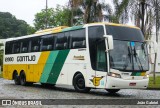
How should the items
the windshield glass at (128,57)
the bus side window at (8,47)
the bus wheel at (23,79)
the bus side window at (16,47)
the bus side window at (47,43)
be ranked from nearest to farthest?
the windshield glass at (128,57) < the bus side window at (47,43) < the bus wheel at (23,79) < the bus side window at (16,47) < the bus side window at (8,47)

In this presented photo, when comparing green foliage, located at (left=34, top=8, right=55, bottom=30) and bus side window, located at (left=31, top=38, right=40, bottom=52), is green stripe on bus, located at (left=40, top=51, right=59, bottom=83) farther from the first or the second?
green foliage, located at (left=34, top=8, right=55, bottom=30)

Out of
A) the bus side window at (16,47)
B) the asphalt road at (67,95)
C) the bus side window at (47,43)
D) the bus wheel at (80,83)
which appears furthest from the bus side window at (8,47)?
the bus wheel at (80,83)

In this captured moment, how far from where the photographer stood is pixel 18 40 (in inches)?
1065

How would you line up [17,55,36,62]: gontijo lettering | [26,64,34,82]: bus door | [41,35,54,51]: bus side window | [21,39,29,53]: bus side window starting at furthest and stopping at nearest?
[21,39,29,53]: bus side window → [26,64,34,82]: bus door → [17,55,36,62]: gontijo lettering → [41,35,54,51]: bus side window

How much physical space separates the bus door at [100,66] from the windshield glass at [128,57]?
0.44 meters

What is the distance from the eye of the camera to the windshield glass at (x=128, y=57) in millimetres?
17895

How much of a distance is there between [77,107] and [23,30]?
10414 centimetres

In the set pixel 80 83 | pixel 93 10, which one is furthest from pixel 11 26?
pixel 80 83

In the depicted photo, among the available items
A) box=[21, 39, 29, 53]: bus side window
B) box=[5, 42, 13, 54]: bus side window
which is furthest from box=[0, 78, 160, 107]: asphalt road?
box=[5, 42, 13, 54]: bus side window

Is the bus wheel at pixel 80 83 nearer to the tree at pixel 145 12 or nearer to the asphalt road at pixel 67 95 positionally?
the asphalt road at pixel 67 95

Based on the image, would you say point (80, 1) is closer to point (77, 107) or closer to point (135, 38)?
point (135, 38)

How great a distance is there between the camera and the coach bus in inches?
705

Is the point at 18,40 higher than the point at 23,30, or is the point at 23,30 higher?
the point at 23,30

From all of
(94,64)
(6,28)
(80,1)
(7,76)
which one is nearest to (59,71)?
(94,64)
